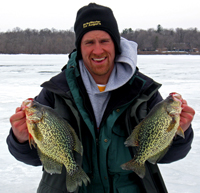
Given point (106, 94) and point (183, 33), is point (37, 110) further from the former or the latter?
point (183, 33)

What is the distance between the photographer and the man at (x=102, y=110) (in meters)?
2.22

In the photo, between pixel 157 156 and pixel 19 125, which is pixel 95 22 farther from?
pixel 157 156

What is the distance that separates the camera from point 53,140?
1.94 meters

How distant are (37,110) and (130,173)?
1.03m

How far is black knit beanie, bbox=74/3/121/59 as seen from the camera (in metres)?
2.44

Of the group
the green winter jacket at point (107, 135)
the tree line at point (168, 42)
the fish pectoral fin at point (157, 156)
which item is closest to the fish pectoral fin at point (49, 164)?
the green winter jacket at point (107, 135)

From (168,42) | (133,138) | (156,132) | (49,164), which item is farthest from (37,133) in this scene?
(168,42)

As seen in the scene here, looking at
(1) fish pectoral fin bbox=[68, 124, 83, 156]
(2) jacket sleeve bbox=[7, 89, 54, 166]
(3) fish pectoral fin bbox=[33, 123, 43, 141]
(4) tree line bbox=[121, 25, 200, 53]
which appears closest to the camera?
(3) fish pectoral fin bbox=[33, 123, 43, 141]

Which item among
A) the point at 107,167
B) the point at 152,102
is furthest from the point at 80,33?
the point at 107,167

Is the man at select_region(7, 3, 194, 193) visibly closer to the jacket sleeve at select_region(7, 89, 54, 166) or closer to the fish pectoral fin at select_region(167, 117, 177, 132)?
the jacket sleeve at select_region(7, 89, 54, 166)

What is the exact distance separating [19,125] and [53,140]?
285 mm

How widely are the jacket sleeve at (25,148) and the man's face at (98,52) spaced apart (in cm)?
47

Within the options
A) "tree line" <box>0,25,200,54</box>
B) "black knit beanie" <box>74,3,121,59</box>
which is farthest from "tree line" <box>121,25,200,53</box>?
"black knit beanie" <box>74,3,121,59</box>

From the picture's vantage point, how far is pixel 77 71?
2461mm
